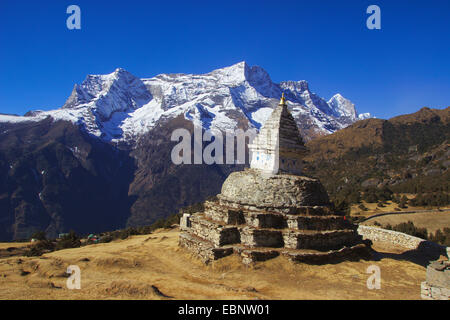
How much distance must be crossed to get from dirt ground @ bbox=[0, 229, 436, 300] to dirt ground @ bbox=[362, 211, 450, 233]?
14332mm

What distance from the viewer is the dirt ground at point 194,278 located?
8.87m

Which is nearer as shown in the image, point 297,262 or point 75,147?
point 297,262

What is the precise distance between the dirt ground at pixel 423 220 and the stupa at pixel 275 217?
49.8 feet

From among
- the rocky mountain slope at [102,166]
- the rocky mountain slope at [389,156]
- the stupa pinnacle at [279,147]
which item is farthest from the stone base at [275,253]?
the rocky mountain slope at [102,166]

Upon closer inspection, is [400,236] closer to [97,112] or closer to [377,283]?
[377,283]

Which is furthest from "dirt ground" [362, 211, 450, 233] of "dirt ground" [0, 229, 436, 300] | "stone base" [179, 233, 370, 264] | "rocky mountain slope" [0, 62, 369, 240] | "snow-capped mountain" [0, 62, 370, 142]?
"snow-capped mountain" [0, 62, 370, 142]

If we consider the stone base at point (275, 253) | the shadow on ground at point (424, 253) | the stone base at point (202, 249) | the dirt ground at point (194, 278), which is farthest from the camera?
the shadow on ground at point (424, 253)

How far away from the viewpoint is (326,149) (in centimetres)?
8494

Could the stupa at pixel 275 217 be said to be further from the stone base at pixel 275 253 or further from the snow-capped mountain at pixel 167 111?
the snow-capped mountain at pixel 167 111

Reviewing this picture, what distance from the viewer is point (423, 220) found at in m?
27.3

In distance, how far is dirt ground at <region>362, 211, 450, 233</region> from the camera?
25.9 meters

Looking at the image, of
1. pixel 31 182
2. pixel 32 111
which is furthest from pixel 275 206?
pixel 32 111

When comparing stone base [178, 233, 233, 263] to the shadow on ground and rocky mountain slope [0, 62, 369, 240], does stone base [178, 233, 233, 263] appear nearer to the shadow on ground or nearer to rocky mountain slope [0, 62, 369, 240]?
the shadow on ground
